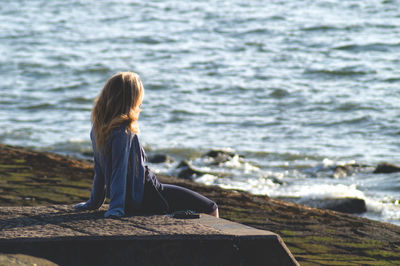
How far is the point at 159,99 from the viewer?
19.3m

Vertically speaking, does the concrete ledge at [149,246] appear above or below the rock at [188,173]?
above

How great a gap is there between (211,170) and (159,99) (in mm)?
6932

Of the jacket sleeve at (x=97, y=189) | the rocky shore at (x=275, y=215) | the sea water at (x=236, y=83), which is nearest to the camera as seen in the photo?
the jacket sleeve at (x=97, y=189)

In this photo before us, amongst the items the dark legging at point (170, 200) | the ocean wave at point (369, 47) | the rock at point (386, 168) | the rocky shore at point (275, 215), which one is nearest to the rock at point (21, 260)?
the dark legging at point (170, 200)

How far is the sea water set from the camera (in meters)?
13.4

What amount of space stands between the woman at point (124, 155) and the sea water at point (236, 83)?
476 centimetres

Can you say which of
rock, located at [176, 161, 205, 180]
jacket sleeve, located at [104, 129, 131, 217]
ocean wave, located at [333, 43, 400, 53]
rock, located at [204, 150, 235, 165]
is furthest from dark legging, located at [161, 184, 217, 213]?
ocean wave, located at [333, 43, 400, 53]

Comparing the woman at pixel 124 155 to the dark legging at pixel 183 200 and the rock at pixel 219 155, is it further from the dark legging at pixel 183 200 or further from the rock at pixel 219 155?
the rock at pixel 219 155

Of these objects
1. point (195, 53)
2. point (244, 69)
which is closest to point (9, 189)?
point (244, 69)

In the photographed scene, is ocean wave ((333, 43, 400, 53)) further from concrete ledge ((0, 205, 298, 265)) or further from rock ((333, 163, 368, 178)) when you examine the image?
concrete ledge ((0, 205, 298, 265))

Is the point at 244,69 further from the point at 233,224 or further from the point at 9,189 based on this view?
the point at 233,224

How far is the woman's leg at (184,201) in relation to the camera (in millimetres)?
5762

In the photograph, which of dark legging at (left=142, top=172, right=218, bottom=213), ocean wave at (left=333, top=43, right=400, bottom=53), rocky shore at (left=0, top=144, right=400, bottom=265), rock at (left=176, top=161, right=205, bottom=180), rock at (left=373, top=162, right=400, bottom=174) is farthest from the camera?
ocean wave at (left=333, top=43, right=400, bottom=53)

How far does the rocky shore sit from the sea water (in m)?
1.31
